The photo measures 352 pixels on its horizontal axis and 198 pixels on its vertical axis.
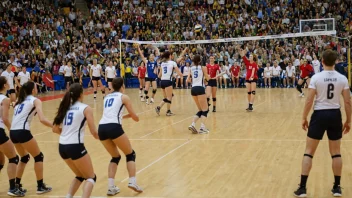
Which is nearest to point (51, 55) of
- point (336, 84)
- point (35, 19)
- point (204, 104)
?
point (35, 19)

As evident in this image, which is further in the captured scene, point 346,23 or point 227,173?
point 346,23

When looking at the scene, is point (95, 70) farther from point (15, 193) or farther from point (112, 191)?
point (112, 191)

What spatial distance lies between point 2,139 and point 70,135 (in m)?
1.74

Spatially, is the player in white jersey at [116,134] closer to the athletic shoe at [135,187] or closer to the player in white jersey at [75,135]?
the athletic shoe at [135,187]

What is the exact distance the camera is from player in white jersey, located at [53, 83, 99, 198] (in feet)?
20.2

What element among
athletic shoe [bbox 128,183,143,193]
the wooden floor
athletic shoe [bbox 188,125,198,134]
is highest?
athletic shoe [bbox 188,125,198,134]

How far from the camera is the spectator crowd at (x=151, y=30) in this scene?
2981 centimetres

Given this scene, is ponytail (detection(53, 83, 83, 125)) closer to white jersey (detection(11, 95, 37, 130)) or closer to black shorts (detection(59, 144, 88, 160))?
black shorts (detection(59, 144, 88, 160))

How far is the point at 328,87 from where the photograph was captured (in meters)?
6.77

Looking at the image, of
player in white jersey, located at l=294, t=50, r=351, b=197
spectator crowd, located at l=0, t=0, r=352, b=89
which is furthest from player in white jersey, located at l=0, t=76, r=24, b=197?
spectator crowd, located at l=0, t=0, r=352, b=89

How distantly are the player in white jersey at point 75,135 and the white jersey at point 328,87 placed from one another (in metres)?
3.17

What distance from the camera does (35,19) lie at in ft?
112

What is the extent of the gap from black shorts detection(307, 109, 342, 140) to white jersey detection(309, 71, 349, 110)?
→ 9cm

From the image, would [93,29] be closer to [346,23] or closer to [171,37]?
[171,37]
